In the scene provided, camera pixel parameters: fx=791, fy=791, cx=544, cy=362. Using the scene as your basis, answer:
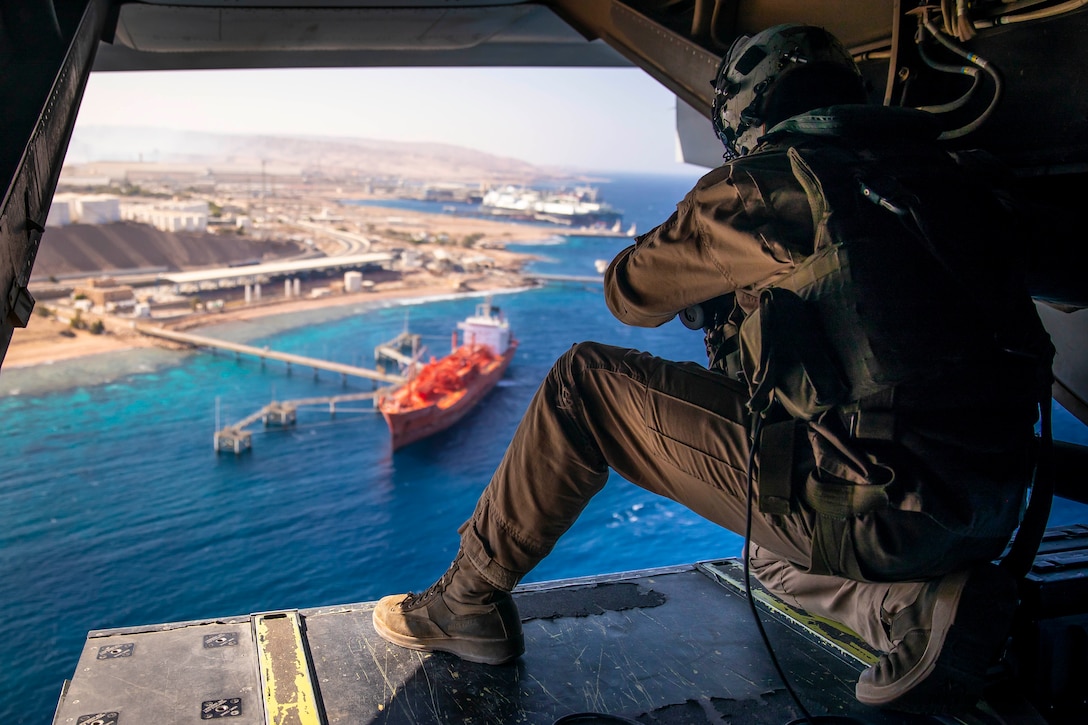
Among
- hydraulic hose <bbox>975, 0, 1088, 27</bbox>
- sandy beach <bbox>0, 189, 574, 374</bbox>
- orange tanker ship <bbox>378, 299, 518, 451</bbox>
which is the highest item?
hydraulic hose <bbox>975, 0, 1088, 27</bbox>

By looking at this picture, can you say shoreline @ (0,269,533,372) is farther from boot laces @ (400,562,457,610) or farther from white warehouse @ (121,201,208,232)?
boot laces @ (400,562,457,610)

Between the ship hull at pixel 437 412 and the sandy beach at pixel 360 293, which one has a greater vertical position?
the sandy beach at pixel 360 293

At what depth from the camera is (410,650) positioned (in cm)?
158

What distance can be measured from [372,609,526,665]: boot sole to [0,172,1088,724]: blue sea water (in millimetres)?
7173

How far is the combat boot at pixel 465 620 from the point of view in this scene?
1477mm

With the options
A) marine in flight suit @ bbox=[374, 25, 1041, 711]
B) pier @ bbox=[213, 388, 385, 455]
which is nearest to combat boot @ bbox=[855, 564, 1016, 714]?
marine in flight suit @ bbox=[374, 25, 1041, 711]

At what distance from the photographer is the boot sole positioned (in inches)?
59.1

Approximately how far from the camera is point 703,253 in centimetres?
118

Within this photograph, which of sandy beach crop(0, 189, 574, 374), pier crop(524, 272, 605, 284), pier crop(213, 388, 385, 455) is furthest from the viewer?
pier crop(524, 272, 605, 284)

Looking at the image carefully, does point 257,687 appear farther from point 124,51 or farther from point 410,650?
point 124,51

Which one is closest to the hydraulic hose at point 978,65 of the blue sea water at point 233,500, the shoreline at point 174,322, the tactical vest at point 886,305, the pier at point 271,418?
the tactical vest at point 886,305

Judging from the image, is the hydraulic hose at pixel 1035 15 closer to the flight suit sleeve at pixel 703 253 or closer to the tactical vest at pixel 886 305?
the tactical vest at pixel 886 305

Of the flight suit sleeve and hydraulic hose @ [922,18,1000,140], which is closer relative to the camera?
the flight suit sleeve

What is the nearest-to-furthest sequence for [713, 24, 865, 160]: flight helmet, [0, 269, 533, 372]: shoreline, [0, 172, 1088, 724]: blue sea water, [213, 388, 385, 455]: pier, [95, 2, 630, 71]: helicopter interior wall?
[713, 24, 865, 160]: flight helmet, [95, 2, 630, 71]: helicopter interior wall, [0, 172, 1088, 724]: blue sea water, [213, 388, 385, 455]: pier, [0, 269, 533, 372]: shoreline
